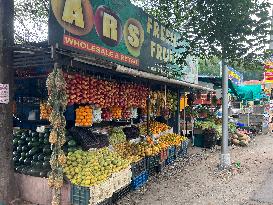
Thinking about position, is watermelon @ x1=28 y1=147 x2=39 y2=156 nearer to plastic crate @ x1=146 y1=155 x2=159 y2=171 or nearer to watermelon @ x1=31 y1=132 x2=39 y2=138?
watermelon @ x1=31 y1=132 x2=39 y2=138

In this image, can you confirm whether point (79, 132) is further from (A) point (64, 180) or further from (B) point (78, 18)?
(B) point (78, 18)

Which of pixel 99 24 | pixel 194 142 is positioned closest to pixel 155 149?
pixel 99 24

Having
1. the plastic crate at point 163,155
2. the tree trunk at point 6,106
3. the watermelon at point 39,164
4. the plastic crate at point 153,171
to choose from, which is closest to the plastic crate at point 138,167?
the plastic crate at point 153,171

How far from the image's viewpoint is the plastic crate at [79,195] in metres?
5.71

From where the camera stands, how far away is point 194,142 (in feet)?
48.8

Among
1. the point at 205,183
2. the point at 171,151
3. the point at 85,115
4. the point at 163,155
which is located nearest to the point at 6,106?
the point at 85,115

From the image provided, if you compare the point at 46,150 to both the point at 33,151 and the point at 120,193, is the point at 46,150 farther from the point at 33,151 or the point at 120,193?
the point at 120,193

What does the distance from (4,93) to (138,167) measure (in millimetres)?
4145

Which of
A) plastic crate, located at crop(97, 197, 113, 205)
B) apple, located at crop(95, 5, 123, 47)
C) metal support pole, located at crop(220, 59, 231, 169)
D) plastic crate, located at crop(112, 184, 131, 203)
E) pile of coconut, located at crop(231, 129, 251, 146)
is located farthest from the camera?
pile of coconut, located at crop(231, 129, 251, 146)

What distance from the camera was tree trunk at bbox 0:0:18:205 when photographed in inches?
224

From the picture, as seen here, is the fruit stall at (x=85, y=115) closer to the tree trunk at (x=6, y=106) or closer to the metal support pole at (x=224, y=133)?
the tree trunk at (x=6, y=106)

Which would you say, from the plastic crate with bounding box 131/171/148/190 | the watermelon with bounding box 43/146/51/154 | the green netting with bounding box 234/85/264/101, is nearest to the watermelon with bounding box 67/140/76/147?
the watermelon with bounding box 43/146/51/154

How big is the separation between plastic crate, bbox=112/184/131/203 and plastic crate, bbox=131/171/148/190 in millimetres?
150

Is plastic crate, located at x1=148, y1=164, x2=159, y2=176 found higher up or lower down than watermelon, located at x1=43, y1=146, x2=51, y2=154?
lower down
